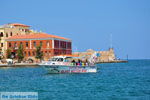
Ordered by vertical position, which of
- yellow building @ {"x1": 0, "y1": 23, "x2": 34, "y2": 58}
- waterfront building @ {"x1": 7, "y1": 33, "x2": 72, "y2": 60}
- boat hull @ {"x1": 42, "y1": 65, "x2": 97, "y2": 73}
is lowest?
boat hull @ {"x1": 42, "y1": 65, "x2": 97, "y2": 73}

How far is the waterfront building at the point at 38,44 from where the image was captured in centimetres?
8881

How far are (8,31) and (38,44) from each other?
51.9ft

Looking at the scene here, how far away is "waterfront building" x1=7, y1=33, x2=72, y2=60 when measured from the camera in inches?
3497

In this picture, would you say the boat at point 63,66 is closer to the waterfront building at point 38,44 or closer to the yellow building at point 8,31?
the waterfront building at point 38,44

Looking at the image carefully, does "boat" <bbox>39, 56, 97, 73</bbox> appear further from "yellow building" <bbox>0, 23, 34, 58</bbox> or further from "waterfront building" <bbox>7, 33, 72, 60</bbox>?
"yellow building" <bbox>0, 23, 34, 58</bbox>

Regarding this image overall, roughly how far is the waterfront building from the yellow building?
2.58 meters

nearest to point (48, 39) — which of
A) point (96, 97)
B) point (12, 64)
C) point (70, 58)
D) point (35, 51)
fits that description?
point (35, 51)

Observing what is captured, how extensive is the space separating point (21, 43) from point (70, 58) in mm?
43093

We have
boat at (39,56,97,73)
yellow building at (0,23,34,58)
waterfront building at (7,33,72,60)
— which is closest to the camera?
boat at (39,56,97,73)

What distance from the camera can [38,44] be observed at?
90.2 m

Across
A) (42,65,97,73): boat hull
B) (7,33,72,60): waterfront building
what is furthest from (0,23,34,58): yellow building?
(42,65,97,73): boat hull

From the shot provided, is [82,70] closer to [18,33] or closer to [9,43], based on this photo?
[9,43]

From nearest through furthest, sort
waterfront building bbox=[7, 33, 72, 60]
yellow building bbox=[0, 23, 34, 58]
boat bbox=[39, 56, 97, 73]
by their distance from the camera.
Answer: boat bbox=[39, 56, 97, 73]
waterfront building bbox=[7, 33, 72, 60]
yellow building bbox=[0, 23, 34, 58]

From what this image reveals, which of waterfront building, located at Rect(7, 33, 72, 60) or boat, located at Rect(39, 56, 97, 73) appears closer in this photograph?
boat, located at Rect(39, 56, 97, 73)
